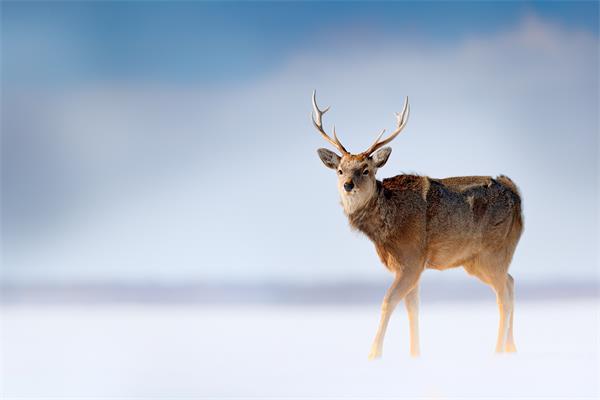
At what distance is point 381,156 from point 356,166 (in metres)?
0.33

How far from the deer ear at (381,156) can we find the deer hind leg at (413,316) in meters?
1.48

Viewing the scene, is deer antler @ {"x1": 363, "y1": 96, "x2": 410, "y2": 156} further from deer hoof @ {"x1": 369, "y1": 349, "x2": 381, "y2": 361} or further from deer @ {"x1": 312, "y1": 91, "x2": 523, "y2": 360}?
deer hoof @ {"x1": 369, "y1": 349, "x2": 381, "y2": 361}

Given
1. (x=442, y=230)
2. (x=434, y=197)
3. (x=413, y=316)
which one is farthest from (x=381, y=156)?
(x=413, y=316)

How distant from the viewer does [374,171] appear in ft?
30.8

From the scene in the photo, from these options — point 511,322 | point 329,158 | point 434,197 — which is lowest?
point 511,322

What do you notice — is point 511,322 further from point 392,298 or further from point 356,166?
point 356,166

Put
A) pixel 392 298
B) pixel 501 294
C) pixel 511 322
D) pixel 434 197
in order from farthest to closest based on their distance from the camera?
1. pixel 511 322
2. pixel 501 294
3. pixel 434 197
4. pixel 392 298

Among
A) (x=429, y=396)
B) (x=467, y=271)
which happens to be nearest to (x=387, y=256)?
(x=467, y=271)

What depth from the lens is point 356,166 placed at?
918 centimetres

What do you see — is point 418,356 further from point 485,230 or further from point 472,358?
point 485,230

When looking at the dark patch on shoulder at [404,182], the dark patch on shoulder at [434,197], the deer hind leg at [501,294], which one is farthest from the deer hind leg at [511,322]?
the dark patch on shoulder at [404,182]

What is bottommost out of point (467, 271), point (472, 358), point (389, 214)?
point (472, 358)

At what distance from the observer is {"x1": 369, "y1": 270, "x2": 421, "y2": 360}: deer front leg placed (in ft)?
29.5

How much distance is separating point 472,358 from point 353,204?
2.19m
